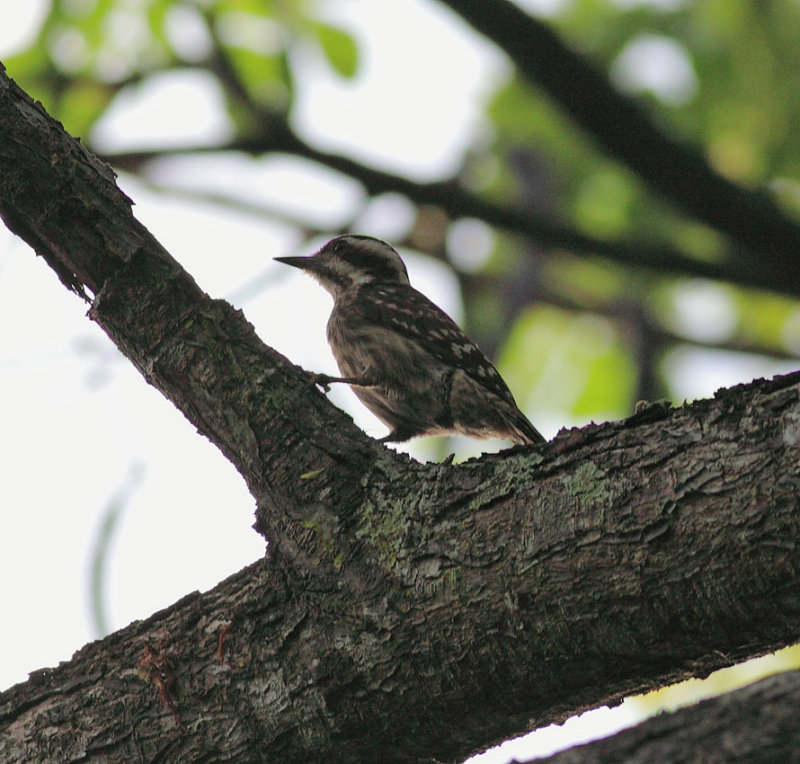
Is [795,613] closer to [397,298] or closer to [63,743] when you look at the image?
[63,743]

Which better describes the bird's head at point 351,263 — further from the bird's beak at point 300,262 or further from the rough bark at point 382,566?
the rough bark at point 382,566

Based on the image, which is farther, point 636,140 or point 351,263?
point 351,263

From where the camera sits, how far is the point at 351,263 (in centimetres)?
704

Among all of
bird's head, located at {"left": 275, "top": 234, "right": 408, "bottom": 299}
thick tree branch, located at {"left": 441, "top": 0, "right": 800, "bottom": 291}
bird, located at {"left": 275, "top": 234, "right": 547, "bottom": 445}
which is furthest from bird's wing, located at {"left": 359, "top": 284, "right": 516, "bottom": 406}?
thick tree branch, located at {"left": 441, "top": 0, "right": 800, "bottom": 291}

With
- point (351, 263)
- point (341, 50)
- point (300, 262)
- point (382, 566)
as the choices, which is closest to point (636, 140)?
point (341, 50)

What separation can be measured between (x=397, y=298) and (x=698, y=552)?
149 inches

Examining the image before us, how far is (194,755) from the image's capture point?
10.2ft

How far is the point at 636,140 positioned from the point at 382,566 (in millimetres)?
3429

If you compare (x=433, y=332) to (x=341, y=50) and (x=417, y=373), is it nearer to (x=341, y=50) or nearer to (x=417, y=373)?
(x=417, y=373)

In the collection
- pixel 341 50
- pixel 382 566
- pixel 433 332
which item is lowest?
pixel 382 566

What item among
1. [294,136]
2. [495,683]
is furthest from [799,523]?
[294,136]

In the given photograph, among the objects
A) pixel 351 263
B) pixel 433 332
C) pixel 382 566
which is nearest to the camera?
pixel 382 566

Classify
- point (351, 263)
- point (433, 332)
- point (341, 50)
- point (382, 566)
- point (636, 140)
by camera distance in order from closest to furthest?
point (382, 566) → point (636, 140) → point (433, 332) → point (341, 50) → point (351, 263)

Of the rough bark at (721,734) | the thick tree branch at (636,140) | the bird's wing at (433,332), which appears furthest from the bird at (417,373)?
the rough bark at (721,734)
